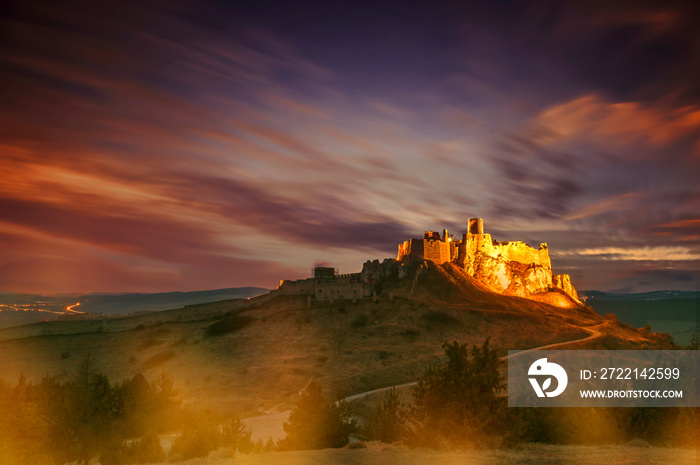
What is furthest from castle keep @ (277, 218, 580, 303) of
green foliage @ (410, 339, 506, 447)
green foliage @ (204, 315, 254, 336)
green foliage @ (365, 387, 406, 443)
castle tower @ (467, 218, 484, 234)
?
green foliage @ (410, 339, 506, 447)

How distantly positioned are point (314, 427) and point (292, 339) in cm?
4797

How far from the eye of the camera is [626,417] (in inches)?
960

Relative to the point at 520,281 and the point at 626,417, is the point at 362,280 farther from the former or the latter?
the point at 626,417

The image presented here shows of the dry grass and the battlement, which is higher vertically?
the battlement

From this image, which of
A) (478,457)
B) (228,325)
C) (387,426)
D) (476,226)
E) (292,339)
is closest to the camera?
(478,457)

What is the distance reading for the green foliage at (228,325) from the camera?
8362cm

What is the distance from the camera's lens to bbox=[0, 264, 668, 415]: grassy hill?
60.4 meters

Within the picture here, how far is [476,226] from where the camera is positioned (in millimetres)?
118875

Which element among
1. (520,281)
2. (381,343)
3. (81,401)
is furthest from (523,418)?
(520,281)

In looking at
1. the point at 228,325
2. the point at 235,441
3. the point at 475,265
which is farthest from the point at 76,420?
the point at 475,265

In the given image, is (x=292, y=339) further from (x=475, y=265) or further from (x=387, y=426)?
(x=475, y=265)

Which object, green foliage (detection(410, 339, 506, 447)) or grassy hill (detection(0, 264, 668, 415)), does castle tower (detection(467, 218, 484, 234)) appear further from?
green foliage (detection(410, 339, 506, 447))

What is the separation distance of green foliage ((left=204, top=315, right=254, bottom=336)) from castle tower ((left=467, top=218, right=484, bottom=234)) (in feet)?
191

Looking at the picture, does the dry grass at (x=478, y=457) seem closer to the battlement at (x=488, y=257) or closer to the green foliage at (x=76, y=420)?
the green foliage at (x=76, y=420)
